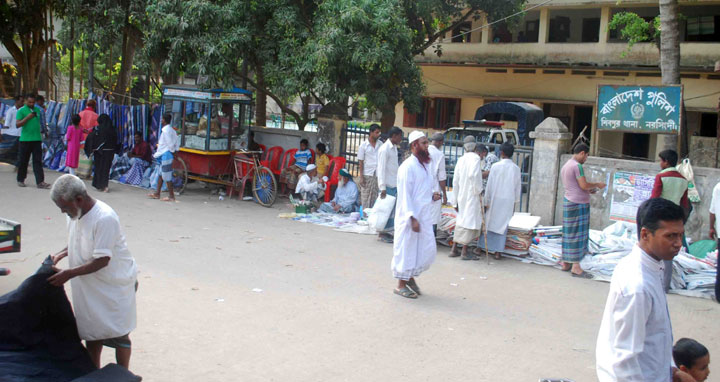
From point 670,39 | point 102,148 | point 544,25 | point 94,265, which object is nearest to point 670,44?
point 670,39

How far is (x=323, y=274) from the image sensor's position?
8.08m

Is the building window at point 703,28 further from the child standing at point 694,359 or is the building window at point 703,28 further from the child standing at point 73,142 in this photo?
the child standing at point 694,359

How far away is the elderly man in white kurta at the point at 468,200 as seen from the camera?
9.09 m

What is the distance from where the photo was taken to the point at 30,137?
42.0 ft

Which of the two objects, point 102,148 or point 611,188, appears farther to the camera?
point 102,148

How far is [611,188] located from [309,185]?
5.22 metres

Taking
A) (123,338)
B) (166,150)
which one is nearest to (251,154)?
(166,150)

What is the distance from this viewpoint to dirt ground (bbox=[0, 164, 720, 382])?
529 cm

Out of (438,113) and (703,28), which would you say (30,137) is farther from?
(703,28)

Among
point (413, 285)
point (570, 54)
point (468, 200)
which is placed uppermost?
point (570, 54)

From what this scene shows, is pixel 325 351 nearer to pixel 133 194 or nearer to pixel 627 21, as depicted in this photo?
pixel 133 194

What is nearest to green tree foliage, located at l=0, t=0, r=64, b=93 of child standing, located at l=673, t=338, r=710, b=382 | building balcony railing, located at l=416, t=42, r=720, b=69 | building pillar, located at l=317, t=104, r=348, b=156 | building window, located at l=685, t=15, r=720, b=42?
building pillar, located at l=317, t=104, r=348, b=156

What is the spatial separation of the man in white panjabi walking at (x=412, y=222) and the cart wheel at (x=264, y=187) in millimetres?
5887

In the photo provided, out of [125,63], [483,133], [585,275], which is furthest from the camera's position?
[125,63]
